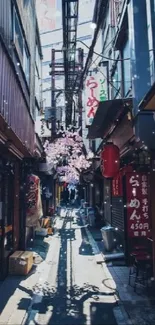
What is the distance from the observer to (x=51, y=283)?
1049 cm

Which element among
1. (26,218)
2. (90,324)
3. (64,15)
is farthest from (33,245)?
(64,15)

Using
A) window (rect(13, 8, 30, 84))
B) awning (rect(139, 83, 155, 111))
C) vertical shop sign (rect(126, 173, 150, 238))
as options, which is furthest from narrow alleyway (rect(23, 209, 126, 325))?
window (rect(13, 8, 30, 84))

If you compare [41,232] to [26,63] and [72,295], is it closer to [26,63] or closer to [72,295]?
[72,295]

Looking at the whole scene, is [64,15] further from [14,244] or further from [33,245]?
[33,245]

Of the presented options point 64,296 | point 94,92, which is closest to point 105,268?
point 64,296

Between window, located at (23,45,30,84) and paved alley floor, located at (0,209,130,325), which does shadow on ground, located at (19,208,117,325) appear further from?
window, located at (23,45,30,84)

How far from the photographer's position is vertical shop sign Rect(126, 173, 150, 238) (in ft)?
37.8

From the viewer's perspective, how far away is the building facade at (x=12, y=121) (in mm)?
7081

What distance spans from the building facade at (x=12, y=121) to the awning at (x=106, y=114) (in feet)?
9.28

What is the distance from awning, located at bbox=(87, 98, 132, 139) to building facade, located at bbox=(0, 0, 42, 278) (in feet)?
9.28

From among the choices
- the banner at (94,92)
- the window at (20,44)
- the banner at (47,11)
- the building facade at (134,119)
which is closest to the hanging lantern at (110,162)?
the building facade at (134,119)

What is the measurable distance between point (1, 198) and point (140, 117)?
224 inches

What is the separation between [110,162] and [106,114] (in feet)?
8.36

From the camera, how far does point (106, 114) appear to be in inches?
446
